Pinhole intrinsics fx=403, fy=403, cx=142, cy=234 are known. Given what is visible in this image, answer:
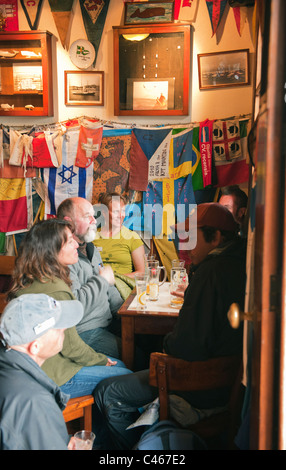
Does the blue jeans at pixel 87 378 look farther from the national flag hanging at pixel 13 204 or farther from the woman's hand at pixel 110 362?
the national flag hanging at pixel 13 204

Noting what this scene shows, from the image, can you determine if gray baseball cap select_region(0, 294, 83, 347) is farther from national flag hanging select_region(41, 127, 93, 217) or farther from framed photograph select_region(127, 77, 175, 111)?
framed photograph select_region(127, 77, 175, 111)

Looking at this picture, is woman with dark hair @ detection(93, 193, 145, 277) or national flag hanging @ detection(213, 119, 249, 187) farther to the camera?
national flag hanging @ detection(213, 119, 249, 187)

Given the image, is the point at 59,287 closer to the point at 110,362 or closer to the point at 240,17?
the point at 110,362

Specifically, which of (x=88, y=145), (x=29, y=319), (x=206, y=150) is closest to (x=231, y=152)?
(x=206, y=150)

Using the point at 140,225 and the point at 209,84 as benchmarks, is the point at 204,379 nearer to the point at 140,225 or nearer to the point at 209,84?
the point at 140,225

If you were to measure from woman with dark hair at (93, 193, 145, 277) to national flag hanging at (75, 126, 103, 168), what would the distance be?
71 cm

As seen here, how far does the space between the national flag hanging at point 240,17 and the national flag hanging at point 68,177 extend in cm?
192

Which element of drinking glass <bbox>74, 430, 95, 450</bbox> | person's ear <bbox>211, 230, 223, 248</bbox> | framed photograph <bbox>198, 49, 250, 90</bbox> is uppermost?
framed photograph <bbox>198, 49, 250, 90</bbox>

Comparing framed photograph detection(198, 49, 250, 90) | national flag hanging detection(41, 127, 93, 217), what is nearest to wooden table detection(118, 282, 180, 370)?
national flag hanging detection(41, 127, 93, 217)

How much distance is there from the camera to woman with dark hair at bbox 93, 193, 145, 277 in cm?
369

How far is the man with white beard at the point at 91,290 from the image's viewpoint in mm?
2547

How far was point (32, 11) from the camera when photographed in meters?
4.25
